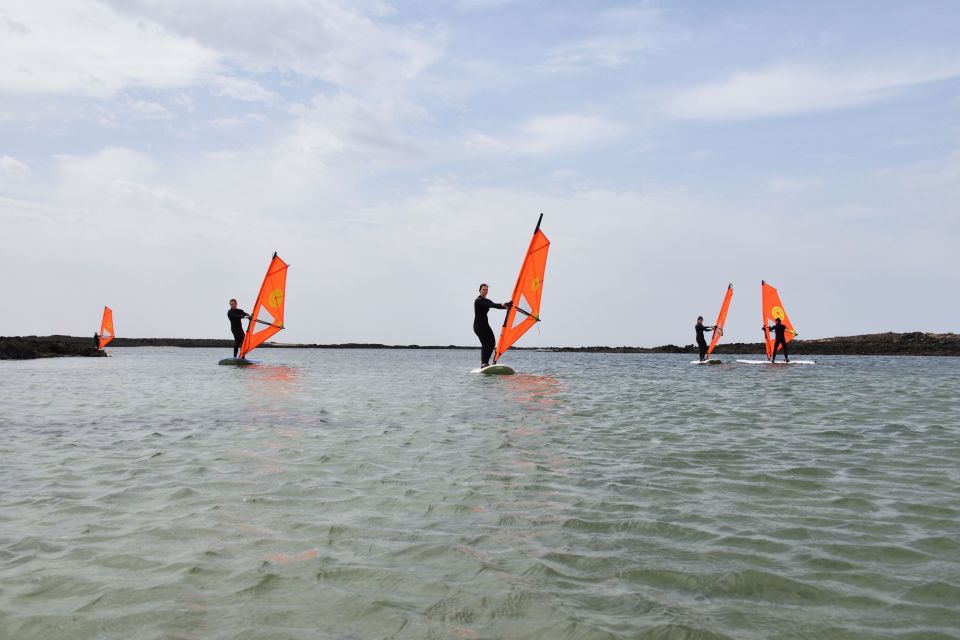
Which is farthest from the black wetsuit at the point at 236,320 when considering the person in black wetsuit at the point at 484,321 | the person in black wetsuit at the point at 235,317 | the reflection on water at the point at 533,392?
the reflection on water at the point at 533,392

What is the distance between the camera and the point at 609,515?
4.75 meters

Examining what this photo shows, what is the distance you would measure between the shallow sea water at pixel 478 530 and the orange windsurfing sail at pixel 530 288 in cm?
1032

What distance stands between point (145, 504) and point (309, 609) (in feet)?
8.62

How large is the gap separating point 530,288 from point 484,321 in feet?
5.67

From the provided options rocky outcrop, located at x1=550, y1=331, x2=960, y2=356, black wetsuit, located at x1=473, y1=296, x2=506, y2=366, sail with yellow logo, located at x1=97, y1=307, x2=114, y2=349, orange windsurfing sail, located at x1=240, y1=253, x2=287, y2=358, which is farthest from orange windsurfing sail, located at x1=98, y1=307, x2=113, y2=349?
rocky outcrop, located at x1=550, y1=331, x2=960, y2=356

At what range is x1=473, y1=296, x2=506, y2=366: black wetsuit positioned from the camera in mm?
19141

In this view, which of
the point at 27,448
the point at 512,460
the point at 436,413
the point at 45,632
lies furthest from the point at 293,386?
the point at 45,632

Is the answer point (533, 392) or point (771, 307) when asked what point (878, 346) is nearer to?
point (771, 307)

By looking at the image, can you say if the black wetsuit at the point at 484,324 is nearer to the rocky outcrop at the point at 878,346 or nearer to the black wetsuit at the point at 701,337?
the black wetsuit at the point at 701,337

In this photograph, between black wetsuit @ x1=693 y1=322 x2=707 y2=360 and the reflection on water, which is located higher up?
black wetsuit @ x1=693 y1=322 x2=707 y2=360

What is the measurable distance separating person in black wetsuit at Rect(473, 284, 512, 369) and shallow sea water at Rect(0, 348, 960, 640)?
9.57m

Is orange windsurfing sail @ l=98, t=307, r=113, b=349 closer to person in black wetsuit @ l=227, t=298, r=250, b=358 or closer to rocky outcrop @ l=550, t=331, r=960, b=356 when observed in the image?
person in black wetsuit @ l=227, t=298, r=250, b=358

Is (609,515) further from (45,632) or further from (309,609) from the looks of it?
(45,632)

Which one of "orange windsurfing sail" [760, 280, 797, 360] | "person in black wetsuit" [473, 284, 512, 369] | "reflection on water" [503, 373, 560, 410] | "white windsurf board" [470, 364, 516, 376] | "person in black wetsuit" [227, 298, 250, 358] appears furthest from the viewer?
"orange windsurfing sail" [760, 280, 797, 360]
